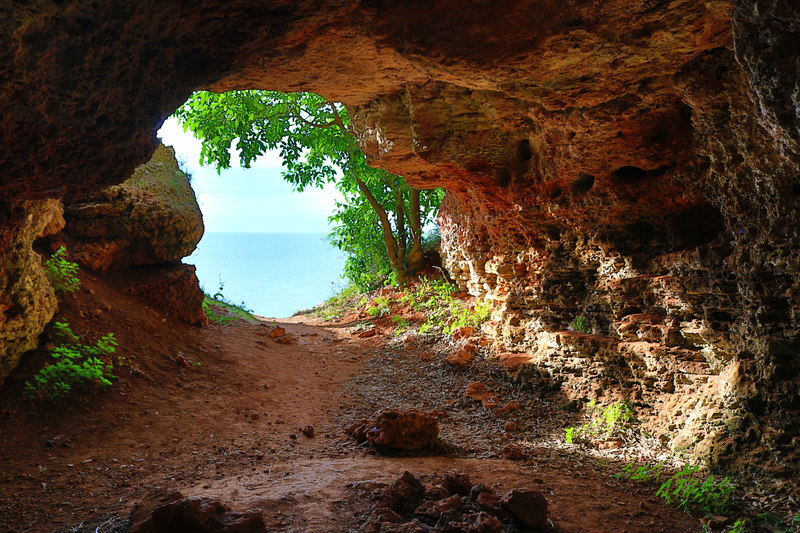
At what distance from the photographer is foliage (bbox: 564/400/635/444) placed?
5012mm

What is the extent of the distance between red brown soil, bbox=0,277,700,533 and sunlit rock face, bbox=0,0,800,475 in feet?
3.87

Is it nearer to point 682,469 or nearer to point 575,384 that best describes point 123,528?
point 682,469

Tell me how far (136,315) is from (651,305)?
668 cm

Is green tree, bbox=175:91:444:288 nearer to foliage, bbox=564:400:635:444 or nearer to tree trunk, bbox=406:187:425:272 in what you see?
tree trunk, bbox=406:187:425:272

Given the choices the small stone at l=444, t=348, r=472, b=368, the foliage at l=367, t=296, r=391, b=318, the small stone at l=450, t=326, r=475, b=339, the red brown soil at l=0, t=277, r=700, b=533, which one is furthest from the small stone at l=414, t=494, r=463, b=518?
the foliage at l=367, t=296, r=391, b=318

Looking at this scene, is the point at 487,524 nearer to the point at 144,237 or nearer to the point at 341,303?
the point at 144,237

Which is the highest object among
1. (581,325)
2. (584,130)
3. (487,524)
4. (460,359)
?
(584,130)

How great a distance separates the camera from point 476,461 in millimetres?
4539

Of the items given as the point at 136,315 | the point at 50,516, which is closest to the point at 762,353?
the point at 50,516

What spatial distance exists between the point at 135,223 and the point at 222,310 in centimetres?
336

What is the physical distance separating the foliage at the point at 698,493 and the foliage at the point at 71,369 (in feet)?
17.7

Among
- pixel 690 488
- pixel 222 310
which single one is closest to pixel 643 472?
pixel 690 488

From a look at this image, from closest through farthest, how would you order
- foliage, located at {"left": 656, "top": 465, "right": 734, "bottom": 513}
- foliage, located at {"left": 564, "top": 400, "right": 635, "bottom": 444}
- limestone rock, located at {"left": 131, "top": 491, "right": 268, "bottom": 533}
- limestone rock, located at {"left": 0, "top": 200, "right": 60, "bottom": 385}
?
limestone rock, located at {"left": 131, "top": 491, "right": 268, "bottom": 533}
foliage, located at {"left": 656, "top": 465, "right": 734, "bottom": 513}
limestone rock, located at {"left": 0, "top": 200, "right": 60, "bottom": 385}
foliage, located at {"left": 564, "top": 400, "right": 635, "bottom": 444}

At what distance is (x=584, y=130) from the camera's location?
5.00m
